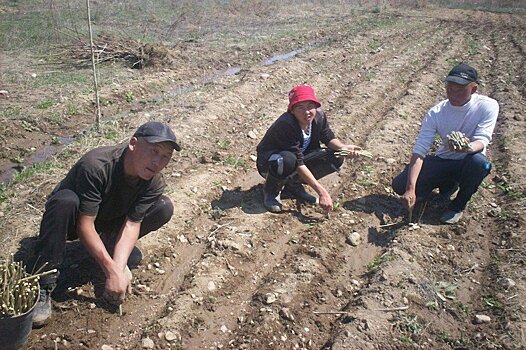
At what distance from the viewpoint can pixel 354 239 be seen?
393 centimetres

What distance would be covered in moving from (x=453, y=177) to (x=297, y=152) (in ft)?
4.96

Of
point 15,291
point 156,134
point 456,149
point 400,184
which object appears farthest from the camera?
point 400,184

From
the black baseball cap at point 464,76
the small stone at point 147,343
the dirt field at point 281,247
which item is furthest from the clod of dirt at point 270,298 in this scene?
the black baseball cap at point 464,76

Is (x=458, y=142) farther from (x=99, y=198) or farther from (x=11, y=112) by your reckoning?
(x=11, y=112)

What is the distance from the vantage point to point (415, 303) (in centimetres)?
319

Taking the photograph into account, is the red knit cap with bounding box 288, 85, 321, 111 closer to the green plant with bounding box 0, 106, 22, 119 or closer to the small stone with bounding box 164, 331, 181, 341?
the small stone with bounding box 164, 331, 181, 341

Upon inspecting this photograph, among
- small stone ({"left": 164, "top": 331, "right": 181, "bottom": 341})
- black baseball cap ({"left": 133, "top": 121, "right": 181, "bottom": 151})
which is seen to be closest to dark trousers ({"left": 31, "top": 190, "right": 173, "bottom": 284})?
black baseball cap ({"left": 133, "top": 121, "right": 181, "bottom": 151})

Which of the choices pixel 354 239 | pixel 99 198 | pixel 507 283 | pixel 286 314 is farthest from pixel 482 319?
pixel 99 198

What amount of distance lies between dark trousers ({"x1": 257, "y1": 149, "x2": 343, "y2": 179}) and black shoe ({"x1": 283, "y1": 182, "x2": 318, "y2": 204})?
21 centimetres

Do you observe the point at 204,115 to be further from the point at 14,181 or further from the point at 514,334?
the point at 514,334

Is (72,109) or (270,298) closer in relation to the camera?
(270,298)

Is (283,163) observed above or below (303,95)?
below

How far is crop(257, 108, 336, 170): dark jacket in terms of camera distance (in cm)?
405

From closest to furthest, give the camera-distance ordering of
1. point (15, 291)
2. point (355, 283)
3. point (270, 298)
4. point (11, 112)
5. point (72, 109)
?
point (15, 291), point (270, 298), point (355, 283), point (11, 112), point (72, 109)
